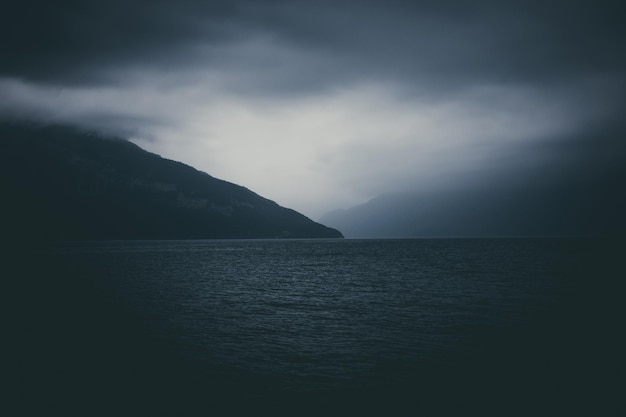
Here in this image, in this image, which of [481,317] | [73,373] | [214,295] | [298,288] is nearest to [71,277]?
[214,295]

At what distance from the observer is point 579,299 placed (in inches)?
2074

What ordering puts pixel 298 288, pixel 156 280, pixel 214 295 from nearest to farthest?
pixel 214 295 → pixel 298 288 → pixel 156 280

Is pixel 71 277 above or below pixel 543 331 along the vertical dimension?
below

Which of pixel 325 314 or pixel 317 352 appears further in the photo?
pixel 325 314

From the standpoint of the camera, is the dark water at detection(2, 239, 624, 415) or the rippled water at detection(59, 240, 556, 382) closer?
the dark water at detection(2, 239, 624, 415)

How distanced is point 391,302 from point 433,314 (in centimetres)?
902

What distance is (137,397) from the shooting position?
22359mm

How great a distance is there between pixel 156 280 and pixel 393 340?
59727 mm

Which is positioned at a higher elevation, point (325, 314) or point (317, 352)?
point (317, 352)

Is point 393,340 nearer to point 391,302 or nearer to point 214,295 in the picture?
point 391,302

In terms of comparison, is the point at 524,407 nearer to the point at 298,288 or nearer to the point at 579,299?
the point at 579,299

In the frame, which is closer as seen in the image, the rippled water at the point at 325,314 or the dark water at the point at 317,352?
the dark water at the point at 317,352

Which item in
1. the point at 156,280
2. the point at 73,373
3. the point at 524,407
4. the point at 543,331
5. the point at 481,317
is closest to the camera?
the point at 524,407

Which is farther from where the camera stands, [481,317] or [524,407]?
[481,317]
